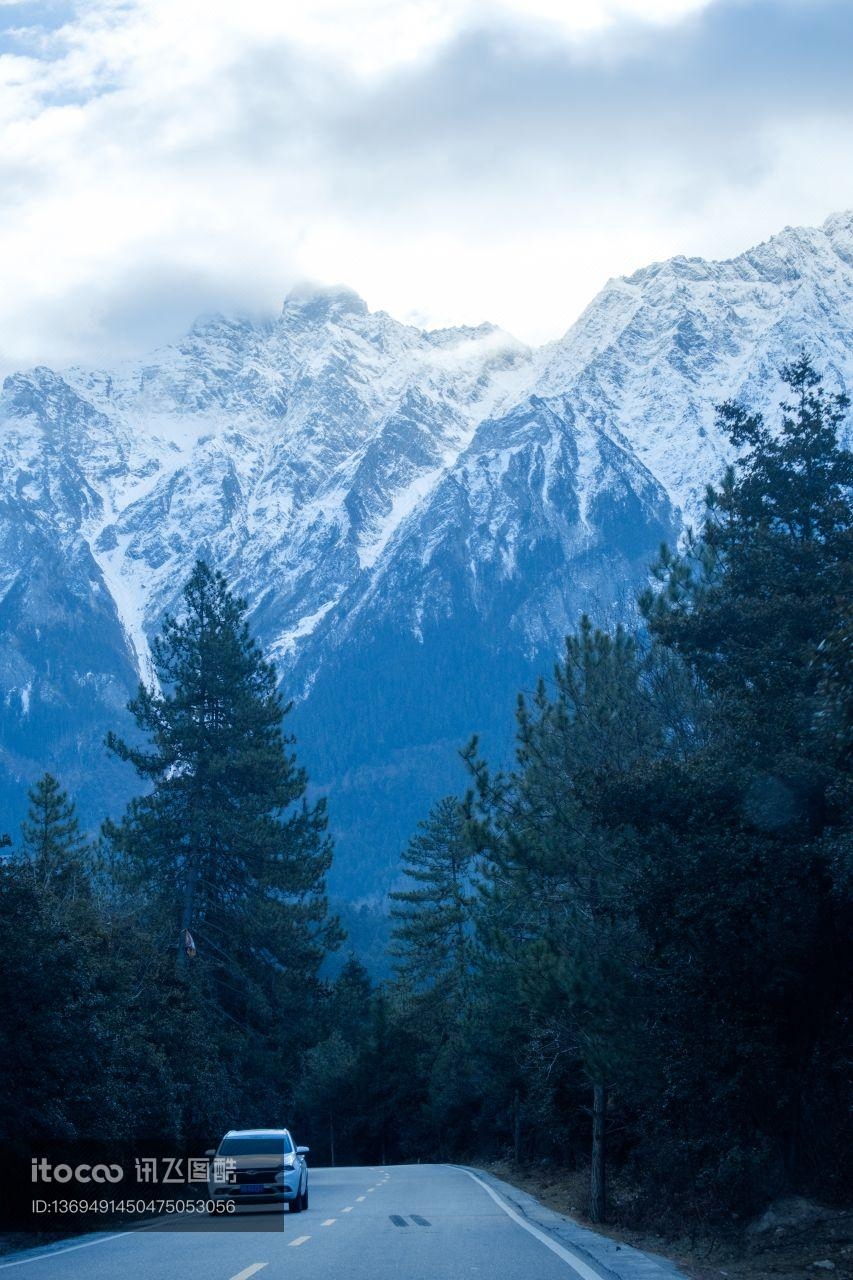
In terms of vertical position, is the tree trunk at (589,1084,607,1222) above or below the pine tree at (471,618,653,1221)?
below

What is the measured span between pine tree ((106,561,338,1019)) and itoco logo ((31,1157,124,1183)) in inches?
528

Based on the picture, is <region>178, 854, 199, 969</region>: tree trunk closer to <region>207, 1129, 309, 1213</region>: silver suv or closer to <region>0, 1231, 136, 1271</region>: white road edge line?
<region>207, 1129, 309, 1213</region>: silver suv

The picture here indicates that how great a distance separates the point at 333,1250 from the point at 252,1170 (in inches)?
255

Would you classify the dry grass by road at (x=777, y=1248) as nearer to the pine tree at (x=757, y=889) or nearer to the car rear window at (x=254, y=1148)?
the pine tree at (x=757, y=889)

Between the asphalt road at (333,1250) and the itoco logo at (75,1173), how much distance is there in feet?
5.18

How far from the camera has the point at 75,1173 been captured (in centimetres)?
2439

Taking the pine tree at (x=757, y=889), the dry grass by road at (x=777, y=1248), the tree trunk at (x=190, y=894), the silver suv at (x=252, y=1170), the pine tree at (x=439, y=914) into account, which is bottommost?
the dry grass by road at (x=777, y=1248)

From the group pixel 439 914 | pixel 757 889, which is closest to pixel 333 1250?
pixel 757 889

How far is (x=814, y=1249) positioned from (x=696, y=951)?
386 cm

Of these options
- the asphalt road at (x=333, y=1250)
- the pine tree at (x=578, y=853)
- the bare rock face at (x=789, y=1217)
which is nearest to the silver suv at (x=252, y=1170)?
the asphalt road at (x=333, y=1250)

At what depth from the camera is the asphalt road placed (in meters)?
15.1

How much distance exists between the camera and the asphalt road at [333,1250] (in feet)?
49.5

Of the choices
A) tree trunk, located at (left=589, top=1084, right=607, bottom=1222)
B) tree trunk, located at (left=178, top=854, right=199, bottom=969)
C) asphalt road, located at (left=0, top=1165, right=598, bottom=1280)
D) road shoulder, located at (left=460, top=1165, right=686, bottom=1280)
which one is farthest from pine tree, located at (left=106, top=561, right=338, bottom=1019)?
tree trunk, located at (left=589, top=1084, right=607, bottom=1222)

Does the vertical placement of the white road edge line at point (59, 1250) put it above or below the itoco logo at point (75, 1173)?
below
